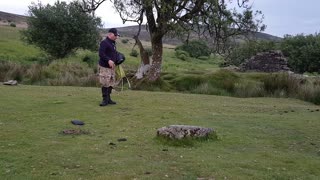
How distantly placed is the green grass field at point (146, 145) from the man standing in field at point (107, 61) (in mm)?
637

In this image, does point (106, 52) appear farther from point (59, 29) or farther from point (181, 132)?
point (59, 29)

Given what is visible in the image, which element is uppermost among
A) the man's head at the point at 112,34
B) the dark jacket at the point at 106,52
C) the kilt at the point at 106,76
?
the man's head at the point at 112,34

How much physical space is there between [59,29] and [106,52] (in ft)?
103

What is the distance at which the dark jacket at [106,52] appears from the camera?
502 inches

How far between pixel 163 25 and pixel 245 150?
13.8 m

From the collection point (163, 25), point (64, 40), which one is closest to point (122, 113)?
point (163, 25)

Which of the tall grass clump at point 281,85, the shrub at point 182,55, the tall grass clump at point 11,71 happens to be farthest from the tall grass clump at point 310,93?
the shrub at point 182,55

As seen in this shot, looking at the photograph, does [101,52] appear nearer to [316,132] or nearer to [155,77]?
[316,132]

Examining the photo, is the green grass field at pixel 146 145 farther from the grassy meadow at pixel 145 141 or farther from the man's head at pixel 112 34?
the man's head at pixel 112 34

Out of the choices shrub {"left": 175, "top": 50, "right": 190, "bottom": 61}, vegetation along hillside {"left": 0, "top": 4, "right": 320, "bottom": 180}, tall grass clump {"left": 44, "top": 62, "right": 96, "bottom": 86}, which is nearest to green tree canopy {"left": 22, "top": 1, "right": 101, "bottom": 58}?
tall grass clump {"left": 44, "top": 62, "right": 96, "bottom": 86}

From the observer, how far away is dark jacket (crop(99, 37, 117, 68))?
12758 mm

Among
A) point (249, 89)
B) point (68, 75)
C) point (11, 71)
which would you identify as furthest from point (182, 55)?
point (249, 89)

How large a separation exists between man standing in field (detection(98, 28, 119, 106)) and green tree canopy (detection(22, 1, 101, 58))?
3016 cm

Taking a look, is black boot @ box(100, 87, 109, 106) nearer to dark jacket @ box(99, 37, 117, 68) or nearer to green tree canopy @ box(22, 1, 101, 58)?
dark jacket @ box(99, 37, 117, 68)
